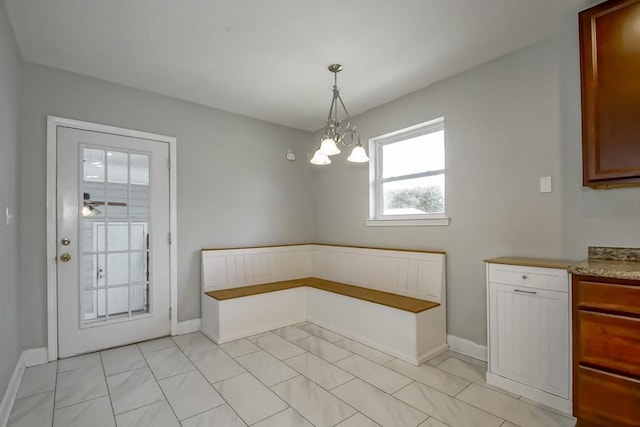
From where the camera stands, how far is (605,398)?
1567 mm

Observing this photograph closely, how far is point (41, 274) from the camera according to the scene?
2639 millimetres

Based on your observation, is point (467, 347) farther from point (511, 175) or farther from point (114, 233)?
point (114, 233)

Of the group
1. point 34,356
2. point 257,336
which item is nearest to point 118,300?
point 34,356

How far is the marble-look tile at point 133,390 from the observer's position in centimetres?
203

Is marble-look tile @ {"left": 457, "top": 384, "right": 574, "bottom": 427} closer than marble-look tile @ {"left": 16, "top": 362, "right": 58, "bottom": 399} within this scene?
Yes

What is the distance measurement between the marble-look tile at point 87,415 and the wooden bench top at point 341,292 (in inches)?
47.4

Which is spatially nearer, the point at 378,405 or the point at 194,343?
the point at 378,405

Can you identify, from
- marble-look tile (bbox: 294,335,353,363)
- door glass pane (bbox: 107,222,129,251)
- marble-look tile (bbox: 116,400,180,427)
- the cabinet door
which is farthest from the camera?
door glass pane (bbox: 107,222,129,251)

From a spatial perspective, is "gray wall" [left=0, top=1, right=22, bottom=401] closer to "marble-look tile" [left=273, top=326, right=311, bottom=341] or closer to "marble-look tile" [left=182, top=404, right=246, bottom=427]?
"marble-look tile" [left=182, top=404, right=246, bottom=427]

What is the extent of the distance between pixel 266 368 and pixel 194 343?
97 centimetres

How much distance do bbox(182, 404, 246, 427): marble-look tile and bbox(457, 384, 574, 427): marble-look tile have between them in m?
1.44

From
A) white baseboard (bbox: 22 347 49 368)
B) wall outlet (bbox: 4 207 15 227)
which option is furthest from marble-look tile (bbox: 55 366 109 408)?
wall outlet (bbox: 4 207 15 227)

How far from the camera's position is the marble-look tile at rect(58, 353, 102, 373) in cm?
254

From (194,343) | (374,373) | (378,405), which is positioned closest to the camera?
(378,405)
